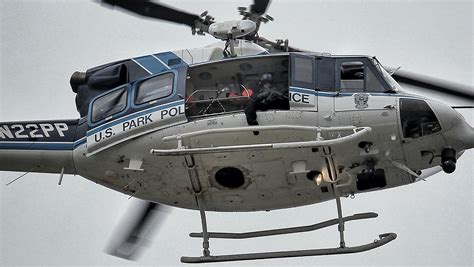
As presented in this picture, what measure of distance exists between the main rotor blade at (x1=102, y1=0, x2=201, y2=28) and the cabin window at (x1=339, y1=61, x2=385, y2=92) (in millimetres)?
2312

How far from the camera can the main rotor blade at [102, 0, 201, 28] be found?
1390 cm

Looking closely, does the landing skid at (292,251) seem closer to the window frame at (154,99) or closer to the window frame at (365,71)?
the window frame at (365,71)

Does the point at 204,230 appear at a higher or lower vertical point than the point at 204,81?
lower

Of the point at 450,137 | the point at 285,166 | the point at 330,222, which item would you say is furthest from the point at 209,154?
the point at 450,137

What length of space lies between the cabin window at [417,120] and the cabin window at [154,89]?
9.32 feet

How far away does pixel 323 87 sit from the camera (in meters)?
13.4

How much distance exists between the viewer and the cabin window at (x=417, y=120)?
1313 cm

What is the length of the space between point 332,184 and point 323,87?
1235 millimetres

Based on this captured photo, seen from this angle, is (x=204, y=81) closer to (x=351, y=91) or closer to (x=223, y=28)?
(x=223, y=28)

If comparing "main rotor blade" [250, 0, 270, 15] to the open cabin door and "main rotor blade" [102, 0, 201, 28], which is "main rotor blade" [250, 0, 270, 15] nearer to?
"main rotor blade" [102, 0, 201, 28]

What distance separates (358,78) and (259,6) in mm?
1878

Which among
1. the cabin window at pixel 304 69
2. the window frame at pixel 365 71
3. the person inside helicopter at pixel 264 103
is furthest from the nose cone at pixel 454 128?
the person inside helicopter at pixel 264 103

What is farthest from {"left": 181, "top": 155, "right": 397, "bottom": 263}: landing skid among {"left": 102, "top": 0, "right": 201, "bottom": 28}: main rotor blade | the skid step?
{"left": 102, "top": 0, "right": 201, "bottom": 28}: main rotor blade

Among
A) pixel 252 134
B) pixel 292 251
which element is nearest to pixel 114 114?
pixel 252 134
